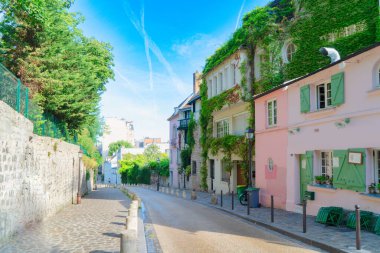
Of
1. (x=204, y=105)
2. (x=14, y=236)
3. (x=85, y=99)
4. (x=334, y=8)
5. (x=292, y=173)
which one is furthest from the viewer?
(x=204, y=105)

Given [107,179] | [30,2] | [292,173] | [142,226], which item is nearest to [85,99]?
[30,2]

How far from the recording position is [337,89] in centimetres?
1239

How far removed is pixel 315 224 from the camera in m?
12.0

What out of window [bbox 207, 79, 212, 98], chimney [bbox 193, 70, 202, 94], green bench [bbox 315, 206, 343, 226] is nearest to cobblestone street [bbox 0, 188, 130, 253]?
green bench [bbox 315, 206, 343, 226]

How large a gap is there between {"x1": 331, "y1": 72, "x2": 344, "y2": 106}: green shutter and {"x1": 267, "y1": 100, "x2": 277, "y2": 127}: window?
4831mm

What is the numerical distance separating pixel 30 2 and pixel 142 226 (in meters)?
9.51

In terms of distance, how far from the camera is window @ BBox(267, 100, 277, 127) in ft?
57.3

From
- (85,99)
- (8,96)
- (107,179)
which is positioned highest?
(85,99)

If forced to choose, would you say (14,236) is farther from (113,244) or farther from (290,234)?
(290,234)

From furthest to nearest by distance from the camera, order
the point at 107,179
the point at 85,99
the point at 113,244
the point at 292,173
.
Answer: the point at 107,179
the point at 85,99
the point at 292,173
the point at 113,244

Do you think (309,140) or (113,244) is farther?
(309,140)

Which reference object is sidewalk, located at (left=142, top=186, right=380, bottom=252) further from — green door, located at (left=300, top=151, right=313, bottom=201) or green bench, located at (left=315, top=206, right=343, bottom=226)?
green door, located at (left=300, top=151, right=313, bottom=201)

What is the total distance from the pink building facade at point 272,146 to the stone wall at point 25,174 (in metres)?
9.67

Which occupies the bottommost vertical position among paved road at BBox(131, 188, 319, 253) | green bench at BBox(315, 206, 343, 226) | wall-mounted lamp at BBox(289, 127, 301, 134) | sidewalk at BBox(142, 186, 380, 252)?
paved road at BBox(131, 188, 319, 253)
